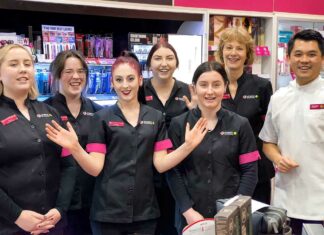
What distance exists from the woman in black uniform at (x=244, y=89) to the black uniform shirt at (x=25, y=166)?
130cm

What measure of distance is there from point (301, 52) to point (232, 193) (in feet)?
3.14

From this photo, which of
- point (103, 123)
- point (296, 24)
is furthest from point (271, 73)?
point (103, 123)

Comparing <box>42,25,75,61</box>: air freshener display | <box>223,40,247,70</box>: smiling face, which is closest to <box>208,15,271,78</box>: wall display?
<box>223,40,247,70</box>: smiling face

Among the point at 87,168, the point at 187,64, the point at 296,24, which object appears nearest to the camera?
the point at 87,168

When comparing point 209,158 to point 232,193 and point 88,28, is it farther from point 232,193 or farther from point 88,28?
point 88,28

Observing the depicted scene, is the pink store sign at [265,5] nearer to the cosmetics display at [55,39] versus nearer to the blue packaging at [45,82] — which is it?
the cosmetics display at [55,39]

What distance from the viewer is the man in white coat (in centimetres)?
256

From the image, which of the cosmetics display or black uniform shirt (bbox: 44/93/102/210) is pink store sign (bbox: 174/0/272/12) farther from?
black uniform shirt (bbox: 44/93/102/210)

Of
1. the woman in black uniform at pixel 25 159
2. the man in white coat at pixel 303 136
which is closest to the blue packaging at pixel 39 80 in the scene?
the woman in black uniform at pixel 25 159

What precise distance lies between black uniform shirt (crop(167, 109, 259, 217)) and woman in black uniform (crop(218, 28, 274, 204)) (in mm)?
537

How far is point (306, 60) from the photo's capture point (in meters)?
2.61

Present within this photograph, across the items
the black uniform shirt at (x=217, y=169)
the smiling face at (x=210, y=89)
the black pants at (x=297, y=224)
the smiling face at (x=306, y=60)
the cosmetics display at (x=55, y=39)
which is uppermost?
the cosmetics display at (x=55, y=39)

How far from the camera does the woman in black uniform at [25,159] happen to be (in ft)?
7.58

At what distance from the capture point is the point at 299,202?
2607 millimetres
